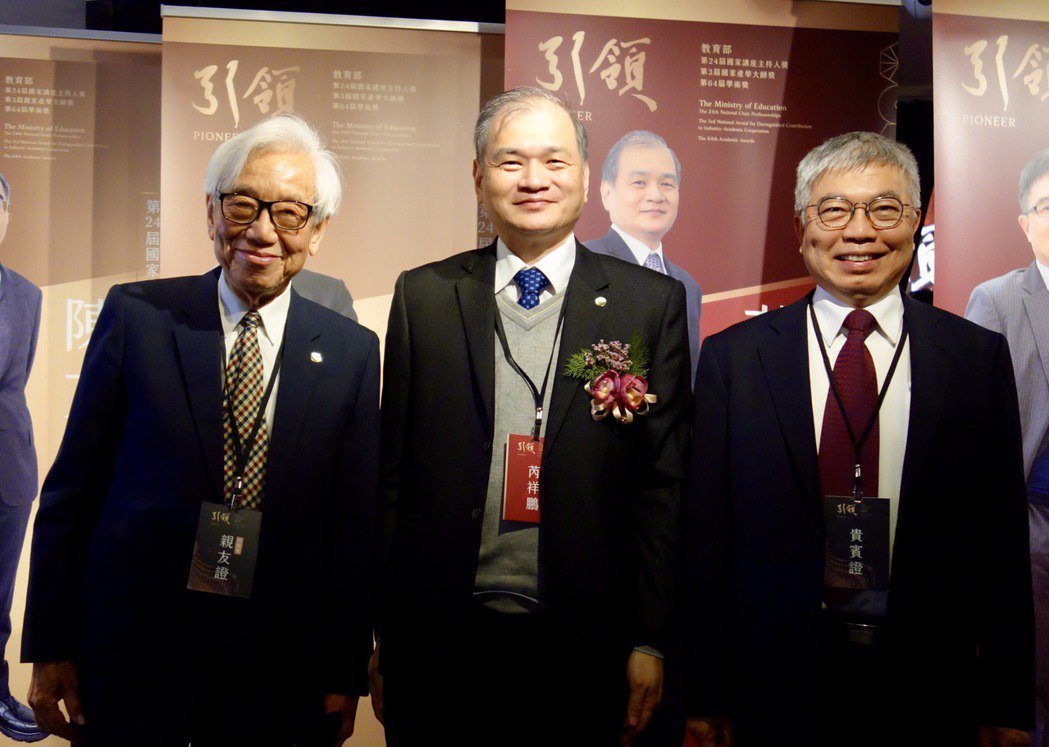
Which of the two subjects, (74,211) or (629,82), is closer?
(629,82)

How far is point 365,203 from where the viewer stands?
3.68 meters

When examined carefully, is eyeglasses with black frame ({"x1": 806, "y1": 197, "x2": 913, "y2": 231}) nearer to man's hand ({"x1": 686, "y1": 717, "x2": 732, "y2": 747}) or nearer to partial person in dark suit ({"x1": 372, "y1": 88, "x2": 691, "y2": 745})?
partial person in dark suit ({"x1": 372, "y1": 88, "x2": 691, "y2": 745})

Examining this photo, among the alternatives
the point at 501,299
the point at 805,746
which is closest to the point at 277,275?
the point at 501,299

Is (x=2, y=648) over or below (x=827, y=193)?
below

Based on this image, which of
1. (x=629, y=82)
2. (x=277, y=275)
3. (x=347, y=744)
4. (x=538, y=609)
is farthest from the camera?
(x=347, y=744)

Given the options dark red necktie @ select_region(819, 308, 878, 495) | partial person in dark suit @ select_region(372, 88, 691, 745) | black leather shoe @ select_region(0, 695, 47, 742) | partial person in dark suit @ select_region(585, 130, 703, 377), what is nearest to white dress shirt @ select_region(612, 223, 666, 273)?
partial person in dark suit @ select_region(585, 130, 703, 377)

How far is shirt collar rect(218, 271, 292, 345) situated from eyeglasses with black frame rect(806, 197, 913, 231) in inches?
53.6

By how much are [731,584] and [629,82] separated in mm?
2050

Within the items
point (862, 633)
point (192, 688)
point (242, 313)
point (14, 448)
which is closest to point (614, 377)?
point (862, 633)

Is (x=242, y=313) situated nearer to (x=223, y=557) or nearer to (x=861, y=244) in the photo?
(x=223, y=557)

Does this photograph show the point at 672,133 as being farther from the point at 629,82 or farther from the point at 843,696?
the point at 843,696

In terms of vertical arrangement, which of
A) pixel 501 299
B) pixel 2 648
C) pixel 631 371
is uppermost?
pixel 501 299

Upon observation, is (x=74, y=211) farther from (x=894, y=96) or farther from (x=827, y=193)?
(x=894, y=96)

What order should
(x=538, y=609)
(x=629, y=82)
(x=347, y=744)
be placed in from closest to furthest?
(x=538, y=609) < (x=629, y=82) < (x=347, y=744)
